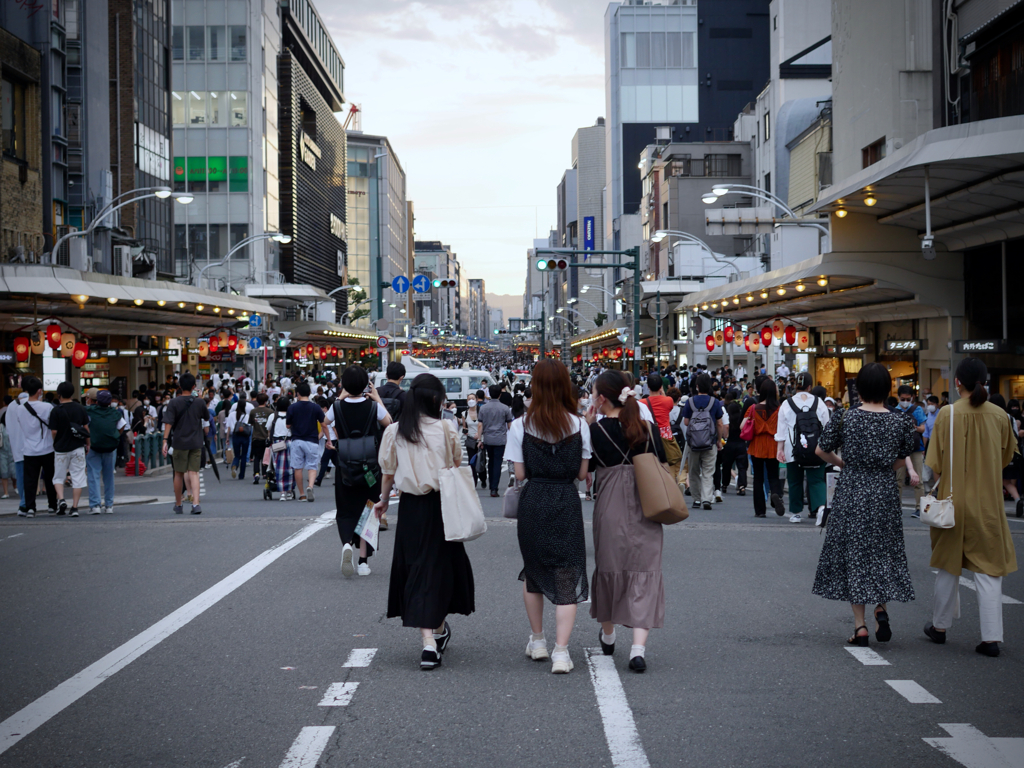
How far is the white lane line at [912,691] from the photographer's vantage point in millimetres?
5505

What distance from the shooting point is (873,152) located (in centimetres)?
2750

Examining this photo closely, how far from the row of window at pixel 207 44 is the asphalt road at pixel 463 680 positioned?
218ft

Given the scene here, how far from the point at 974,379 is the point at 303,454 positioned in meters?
10.8

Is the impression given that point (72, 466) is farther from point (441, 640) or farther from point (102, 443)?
point (441, 640)

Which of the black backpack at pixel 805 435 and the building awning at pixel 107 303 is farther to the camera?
the building awning at pixel 107 303

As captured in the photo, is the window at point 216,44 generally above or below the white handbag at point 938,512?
above

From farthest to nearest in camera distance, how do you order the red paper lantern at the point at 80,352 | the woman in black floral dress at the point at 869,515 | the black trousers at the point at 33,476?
the red paper lantern at the point at 80,352
the black trousers at the point at 33,476
the woman in black floral dress at the point at 869,515

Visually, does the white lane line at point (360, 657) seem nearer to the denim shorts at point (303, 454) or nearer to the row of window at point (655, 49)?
the denim shorts at point (303, 454)

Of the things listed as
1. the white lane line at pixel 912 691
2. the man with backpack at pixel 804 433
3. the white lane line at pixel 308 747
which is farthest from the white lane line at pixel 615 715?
the man with backpack at pixel 804 433


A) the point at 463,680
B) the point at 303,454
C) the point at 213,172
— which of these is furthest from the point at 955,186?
the point at 213,172

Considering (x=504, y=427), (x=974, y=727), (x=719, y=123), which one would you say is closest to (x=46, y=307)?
(x=504, y=427)

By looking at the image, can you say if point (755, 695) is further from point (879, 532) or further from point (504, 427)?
point (504, 427)

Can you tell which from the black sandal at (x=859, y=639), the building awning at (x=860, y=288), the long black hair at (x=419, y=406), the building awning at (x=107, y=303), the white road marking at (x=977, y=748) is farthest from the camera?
the building awning at (x=860, y=288)

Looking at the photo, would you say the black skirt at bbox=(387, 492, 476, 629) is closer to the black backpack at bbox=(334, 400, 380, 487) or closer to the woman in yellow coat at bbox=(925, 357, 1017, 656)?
the black backpack at bbox=(334, 400, 380, 487)
